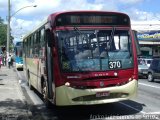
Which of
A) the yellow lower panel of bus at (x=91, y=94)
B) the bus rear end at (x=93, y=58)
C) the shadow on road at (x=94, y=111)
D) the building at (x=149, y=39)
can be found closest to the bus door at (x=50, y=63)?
the bus rear end at (x=93, y=58)

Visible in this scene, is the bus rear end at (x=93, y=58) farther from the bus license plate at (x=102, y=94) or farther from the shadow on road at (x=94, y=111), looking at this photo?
the shadow on road at (x=94, y=111)

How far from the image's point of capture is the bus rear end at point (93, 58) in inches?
448

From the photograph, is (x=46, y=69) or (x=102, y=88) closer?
(x=102, y=88)

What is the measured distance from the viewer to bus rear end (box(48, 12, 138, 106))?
11.4 m

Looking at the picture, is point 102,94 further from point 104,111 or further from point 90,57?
point 104,111

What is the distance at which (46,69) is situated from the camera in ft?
42.6

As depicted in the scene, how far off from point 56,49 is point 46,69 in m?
1.59

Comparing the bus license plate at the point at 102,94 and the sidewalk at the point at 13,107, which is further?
the bus license plate at the point at 102,94

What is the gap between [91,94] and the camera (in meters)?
11.4

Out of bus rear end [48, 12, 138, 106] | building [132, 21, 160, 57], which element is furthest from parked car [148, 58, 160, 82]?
building [132, 21, 160, 57]

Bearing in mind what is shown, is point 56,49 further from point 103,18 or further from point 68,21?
point 103,18

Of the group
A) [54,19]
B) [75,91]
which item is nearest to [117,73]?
[75,91]

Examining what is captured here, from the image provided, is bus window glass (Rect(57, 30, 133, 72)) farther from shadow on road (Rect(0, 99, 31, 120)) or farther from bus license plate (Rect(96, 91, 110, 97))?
shadow on road (Rect(0, 99, 31, 120))

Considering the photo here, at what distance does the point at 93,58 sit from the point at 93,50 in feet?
0.77
